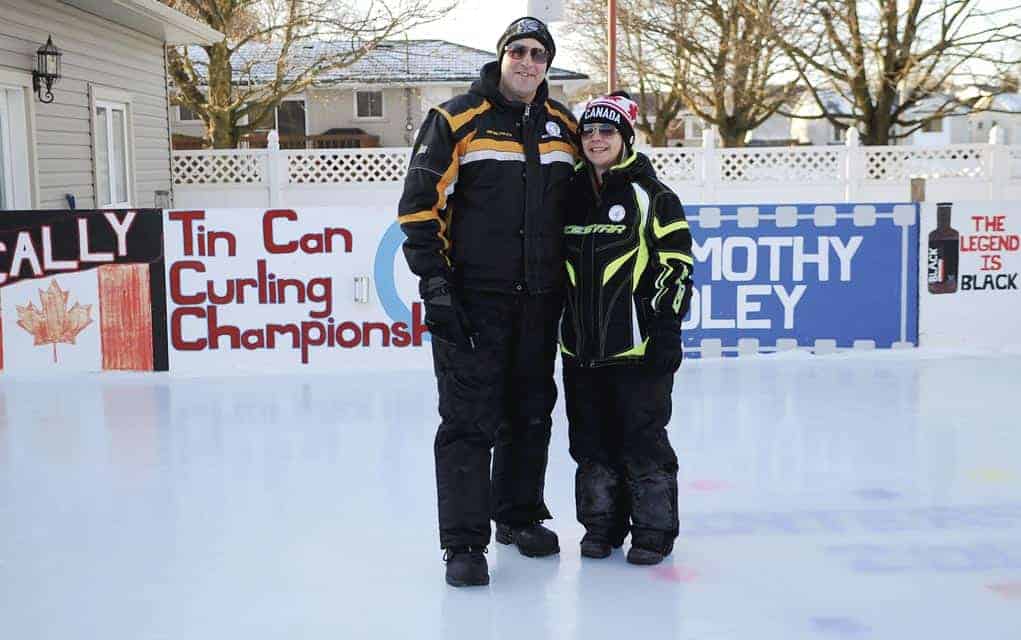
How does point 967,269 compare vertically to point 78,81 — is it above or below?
below

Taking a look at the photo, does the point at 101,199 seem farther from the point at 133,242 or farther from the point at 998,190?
the point at 998,190

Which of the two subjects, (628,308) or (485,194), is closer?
(485,194)

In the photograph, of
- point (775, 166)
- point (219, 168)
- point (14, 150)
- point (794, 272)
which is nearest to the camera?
point (794, 272)

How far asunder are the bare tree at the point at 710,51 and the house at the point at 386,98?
14.5 ft

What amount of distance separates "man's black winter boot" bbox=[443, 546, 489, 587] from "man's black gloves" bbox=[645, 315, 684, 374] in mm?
804

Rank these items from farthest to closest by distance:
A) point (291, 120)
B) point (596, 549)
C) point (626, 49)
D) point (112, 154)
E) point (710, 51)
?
point (291, 120) < point (626, 49) < point (710, 51) < point (112, 154) < point (596, 549)

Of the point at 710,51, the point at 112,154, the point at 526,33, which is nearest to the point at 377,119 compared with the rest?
the point at 710,51

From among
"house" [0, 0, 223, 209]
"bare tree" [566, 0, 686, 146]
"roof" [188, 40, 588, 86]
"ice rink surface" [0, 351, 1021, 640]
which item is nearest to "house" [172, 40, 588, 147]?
"roof" [188, 40, 588, 86]

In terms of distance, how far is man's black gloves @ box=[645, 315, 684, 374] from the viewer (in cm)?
364

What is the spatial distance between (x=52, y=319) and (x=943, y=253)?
19.0ft

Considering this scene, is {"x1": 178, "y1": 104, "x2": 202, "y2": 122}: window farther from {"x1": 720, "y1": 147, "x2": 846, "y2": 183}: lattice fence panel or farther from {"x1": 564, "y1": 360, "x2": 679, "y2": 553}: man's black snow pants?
{"x1": 564, "y1": 360, "x2": 679, "y2": 553}: man's black snow pants

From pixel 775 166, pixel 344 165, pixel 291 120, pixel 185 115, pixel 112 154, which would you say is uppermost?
pixel 185 115

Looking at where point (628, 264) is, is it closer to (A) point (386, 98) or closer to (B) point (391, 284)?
(B) point (391, 284)

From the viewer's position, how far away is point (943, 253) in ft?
25.2
